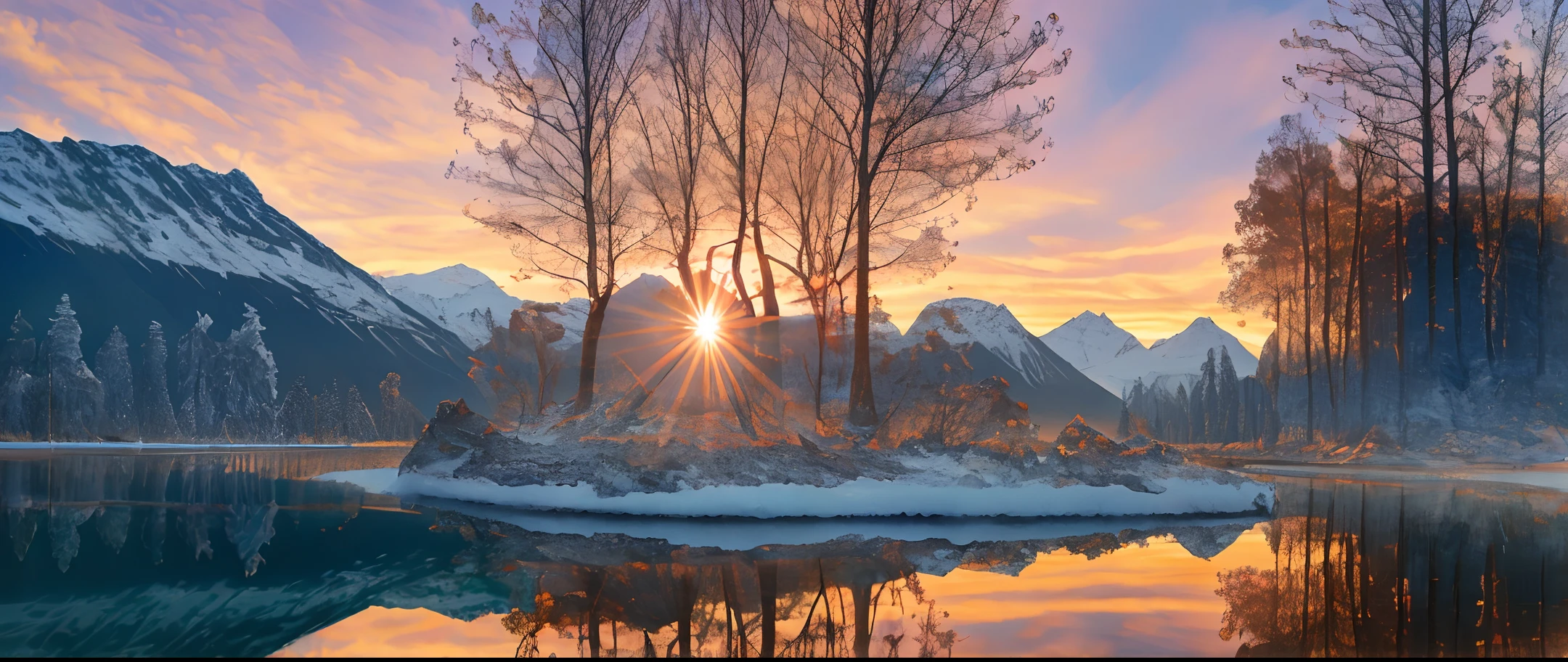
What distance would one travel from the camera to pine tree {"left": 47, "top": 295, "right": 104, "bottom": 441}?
6900 cm

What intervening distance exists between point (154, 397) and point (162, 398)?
0.67m

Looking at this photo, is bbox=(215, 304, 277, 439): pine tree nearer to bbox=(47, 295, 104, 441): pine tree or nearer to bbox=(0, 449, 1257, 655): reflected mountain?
bbox=(47, 295, 104, 441): pine tree

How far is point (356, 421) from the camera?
85.5 meters

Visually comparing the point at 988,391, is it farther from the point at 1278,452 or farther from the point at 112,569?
the point at 1278,452

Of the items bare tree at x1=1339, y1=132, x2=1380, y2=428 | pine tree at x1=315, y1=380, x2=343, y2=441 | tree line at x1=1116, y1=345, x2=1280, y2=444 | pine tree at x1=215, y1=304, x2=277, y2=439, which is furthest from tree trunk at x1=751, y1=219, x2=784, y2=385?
pine tree at x1=215, y1=304, x2=277, y2=439

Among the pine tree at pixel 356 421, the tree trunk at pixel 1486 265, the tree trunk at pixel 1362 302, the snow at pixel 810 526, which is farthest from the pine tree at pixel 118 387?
the tree trunk at pixel 1486 265

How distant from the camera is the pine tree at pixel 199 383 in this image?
286ft

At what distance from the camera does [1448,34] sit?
24.6 m

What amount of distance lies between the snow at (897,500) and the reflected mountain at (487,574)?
0.40 meters

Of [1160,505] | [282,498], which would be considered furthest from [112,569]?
[1160,505]

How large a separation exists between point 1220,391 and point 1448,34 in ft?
147

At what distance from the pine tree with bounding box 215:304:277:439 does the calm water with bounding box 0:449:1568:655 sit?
Result: 3579 inches

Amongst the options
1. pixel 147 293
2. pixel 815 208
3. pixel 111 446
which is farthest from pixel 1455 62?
pixel 147 293

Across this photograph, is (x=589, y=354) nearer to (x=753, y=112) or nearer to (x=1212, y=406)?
(x=753, y=112)
